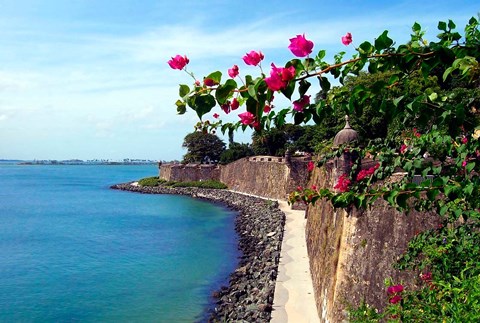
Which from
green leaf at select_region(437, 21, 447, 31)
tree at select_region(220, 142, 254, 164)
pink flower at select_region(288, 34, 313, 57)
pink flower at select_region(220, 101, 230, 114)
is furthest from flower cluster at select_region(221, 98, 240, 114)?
tree at select_region(220, 142, 254, 164)

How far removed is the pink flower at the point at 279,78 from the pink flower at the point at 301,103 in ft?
0.84

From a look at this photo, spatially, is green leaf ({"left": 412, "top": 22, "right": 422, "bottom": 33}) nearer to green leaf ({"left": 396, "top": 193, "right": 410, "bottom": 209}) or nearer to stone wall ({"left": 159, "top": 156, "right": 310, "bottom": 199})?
green leaf ({"left": 396, "top": 193, "right": 410, "bottom": 209})

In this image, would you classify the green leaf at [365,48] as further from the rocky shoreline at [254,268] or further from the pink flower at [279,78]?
the rocky shoreline at [254,268]

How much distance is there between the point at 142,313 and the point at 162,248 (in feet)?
35.7

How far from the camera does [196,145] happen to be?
68.7 metres

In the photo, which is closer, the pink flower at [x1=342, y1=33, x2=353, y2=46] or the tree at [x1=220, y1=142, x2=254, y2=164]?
the pink flower at [x1=342, y1=33, x2=353, y2=46]

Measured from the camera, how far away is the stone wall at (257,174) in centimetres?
3788

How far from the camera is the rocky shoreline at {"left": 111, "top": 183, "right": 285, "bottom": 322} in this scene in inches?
566

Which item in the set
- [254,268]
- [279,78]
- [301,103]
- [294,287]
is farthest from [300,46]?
[254,268]

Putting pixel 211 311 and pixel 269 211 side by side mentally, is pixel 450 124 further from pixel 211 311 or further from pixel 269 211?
pixel 269 211

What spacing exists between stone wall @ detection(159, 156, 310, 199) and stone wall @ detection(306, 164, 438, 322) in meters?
25.4

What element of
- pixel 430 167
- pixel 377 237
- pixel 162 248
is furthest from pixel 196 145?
pixel 430 167

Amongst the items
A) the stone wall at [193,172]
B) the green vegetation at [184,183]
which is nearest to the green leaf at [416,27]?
the green vegetation at [184,183]

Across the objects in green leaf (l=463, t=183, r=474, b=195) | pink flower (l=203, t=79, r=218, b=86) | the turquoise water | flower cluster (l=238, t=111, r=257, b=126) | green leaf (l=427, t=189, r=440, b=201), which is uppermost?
pink flower (l=203, t=79, r=218, b=86)
